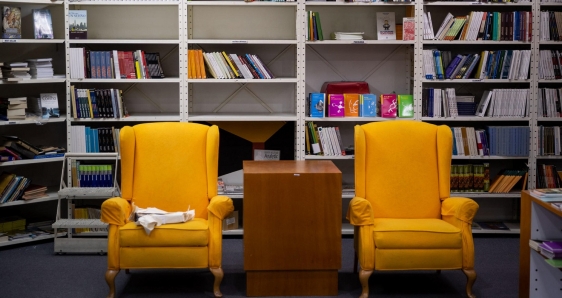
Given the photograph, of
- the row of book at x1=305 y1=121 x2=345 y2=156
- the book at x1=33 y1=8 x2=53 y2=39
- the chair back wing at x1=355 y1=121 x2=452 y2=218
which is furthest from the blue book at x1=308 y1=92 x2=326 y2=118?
the book at x1=33 y1=8 x2=53 y2=39

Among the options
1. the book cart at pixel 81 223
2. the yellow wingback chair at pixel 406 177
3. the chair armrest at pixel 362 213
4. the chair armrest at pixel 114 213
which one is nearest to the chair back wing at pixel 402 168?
the yellow wingback chair at pixel 406 177

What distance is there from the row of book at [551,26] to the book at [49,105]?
4084mm

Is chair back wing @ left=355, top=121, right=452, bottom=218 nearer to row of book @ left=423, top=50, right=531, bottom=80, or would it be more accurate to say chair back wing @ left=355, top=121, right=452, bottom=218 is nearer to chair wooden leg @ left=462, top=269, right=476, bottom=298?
chair wooden leg @ left=462, top=269, right=476, bottom=298

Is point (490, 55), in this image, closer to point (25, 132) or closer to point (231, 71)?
point (231, 71)

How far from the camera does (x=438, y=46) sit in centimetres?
650

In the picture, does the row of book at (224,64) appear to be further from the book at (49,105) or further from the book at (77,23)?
the book at (49,105)

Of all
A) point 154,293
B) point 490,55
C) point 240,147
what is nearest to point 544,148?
point 490,55

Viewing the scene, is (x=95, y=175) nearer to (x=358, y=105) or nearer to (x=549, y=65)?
(x=358, y=105)

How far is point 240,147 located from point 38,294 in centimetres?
237

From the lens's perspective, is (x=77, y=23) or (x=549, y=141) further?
(x=549, y=141)

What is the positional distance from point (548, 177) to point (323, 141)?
1980 millimetres

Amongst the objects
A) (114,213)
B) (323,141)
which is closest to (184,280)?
(114,213)

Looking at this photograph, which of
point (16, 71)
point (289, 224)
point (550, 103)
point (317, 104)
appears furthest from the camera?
point (550, 103)

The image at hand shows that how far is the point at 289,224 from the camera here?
4582mm
